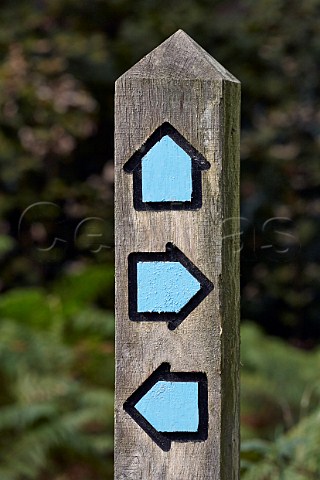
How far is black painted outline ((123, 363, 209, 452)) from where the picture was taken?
1.51 meters

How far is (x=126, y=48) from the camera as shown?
6.26 m

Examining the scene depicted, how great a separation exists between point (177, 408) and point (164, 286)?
0.64 feet

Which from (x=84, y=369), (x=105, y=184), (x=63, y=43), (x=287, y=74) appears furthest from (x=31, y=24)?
(x=84, y=369)

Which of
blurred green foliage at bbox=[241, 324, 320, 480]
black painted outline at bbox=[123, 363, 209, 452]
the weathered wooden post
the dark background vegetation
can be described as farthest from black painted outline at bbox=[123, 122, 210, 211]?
the dark background vegetation

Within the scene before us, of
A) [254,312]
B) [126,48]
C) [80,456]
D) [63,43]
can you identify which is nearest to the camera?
[80,456]

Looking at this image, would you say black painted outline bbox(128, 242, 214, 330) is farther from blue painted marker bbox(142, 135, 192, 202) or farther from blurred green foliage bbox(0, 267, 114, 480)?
blurred green foliage bbox(0, 267, 114, 480)

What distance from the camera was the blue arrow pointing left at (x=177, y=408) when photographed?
1.51 meters

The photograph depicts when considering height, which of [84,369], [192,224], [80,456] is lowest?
[80,456]

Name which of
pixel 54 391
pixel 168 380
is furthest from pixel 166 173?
pixel 54 391

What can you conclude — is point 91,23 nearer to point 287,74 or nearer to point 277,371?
point 287,74

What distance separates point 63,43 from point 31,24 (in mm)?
313

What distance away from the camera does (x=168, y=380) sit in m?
1.52

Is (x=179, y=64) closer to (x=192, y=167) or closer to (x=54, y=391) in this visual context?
(x=192, y=167)

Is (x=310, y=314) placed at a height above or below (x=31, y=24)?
below
